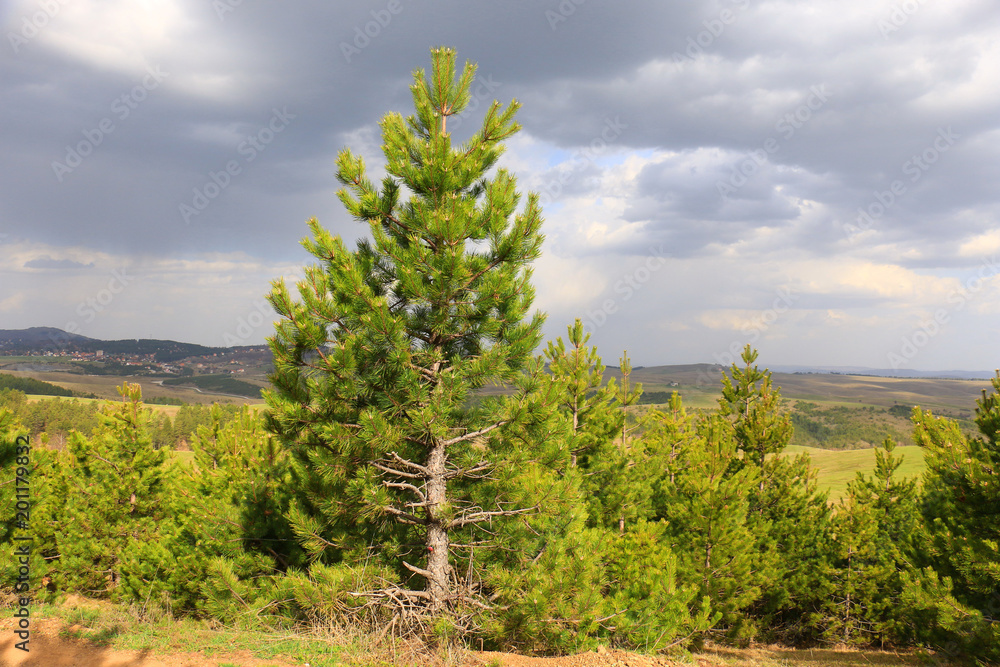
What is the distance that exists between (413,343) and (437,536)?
3033 mm

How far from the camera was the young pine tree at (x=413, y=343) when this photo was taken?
24.1ft

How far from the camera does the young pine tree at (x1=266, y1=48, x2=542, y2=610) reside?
7348 mm

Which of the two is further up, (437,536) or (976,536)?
(437,536)

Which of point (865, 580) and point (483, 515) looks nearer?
point (483, 515)

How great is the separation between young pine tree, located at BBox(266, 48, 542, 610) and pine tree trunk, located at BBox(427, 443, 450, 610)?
2 centimetres

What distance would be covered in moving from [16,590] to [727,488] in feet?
64.7

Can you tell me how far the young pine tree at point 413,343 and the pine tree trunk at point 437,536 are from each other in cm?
2

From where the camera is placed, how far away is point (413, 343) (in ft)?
26.8

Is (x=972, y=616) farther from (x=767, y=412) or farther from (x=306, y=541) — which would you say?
(x=306, y=541)

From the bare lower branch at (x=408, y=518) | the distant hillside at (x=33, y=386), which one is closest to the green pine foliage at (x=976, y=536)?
the bare lower branch at (x=408, y=518)

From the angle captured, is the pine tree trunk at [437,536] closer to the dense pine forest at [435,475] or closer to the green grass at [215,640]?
the dense pine forest at [435,475]

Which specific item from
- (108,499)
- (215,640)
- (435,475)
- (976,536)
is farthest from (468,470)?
(108,499)

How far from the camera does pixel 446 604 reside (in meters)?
7.93

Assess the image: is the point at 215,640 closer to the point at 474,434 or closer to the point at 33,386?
the point at 474,434
